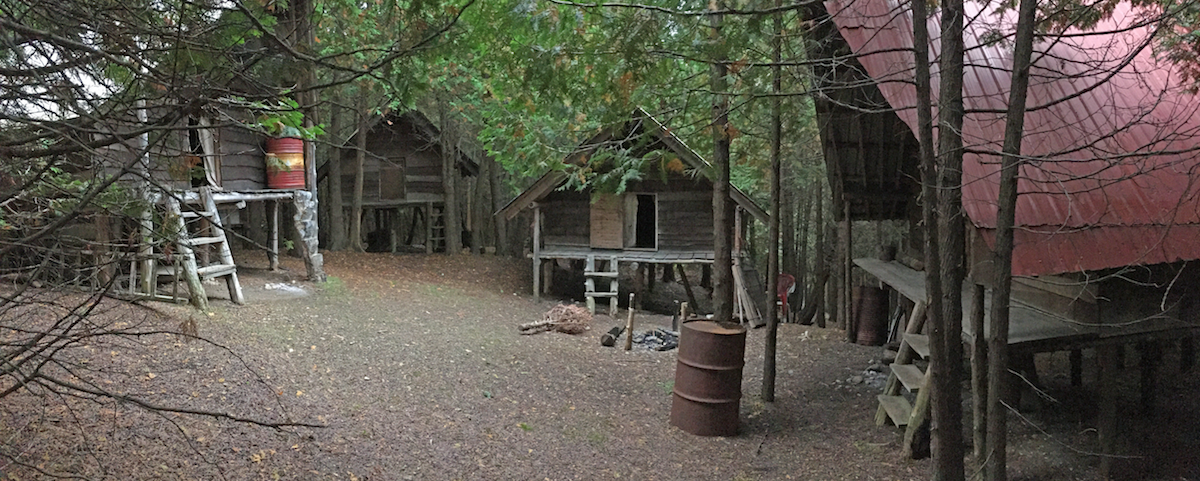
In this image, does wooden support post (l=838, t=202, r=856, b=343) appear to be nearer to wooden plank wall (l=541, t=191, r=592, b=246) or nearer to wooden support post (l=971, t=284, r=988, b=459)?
wooden plank wall (l=541, t=191, r=592, b=246)

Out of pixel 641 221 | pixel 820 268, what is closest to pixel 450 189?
pixel 641 221

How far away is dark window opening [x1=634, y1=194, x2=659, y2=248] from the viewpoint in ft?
67.5

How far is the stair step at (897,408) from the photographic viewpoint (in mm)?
7316

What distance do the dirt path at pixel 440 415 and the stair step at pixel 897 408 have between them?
0.28 meters

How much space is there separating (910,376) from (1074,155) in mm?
2859

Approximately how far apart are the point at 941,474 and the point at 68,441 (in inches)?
241

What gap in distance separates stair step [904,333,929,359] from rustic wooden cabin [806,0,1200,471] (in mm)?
30

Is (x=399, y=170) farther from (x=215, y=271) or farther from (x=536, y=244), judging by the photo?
(x=215, y=271)

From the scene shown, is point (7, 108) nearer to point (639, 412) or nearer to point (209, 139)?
point (639, 412)

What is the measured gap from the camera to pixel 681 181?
17203 mm

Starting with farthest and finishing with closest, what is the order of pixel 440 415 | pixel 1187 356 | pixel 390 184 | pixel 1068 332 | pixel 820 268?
pixel 390 184, pixel 820 268, pixel 1187 356, pixel 440 415, pixel 1068 332

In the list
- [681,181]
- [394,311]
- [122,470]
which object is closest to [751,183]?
[681,181]

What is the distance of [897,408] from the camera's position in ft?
24.9

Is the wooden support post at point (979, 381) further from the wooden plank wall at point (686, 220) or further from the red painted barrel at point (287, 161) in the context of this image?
the wooden plank wall at point (686, 220)
